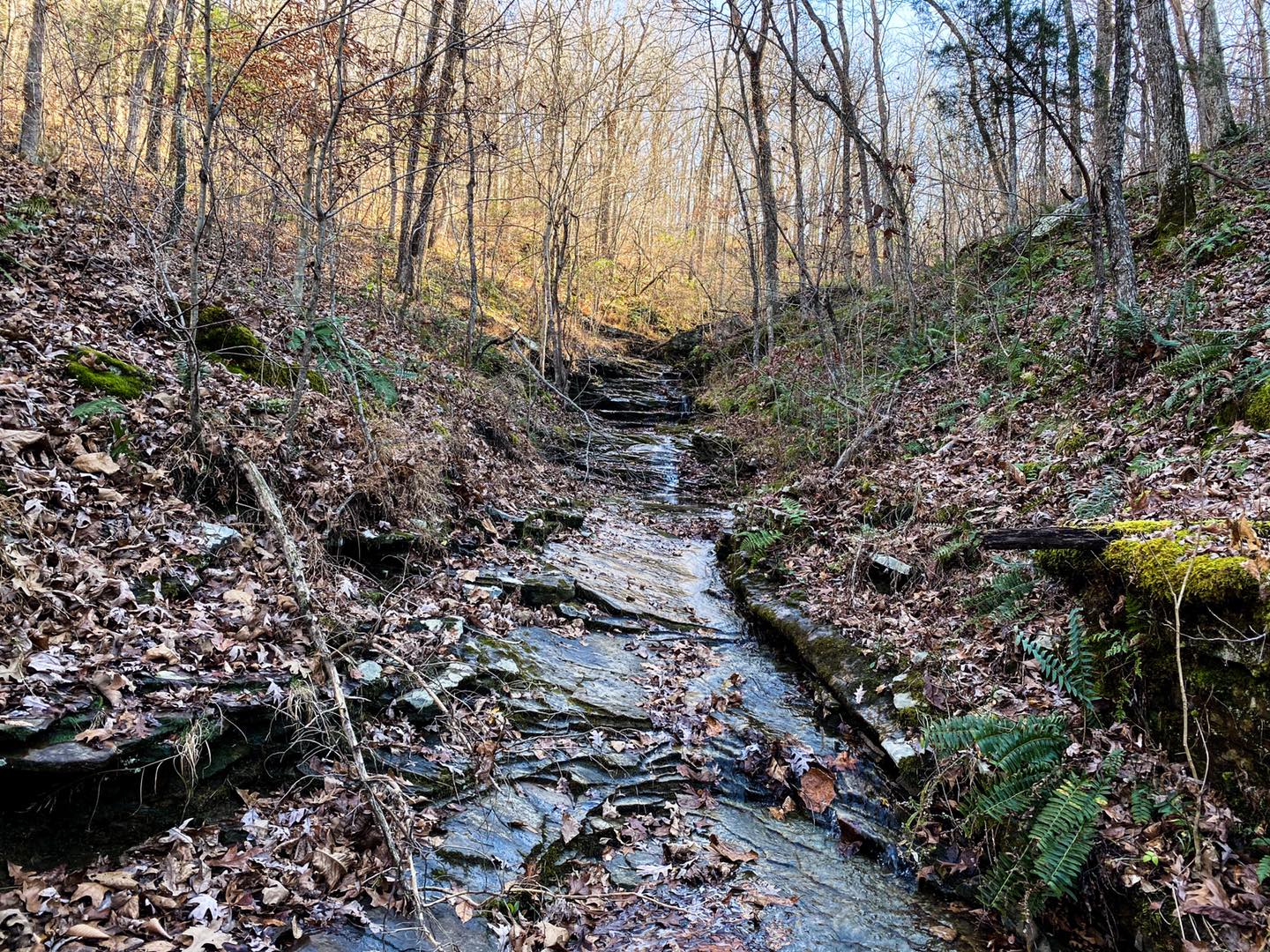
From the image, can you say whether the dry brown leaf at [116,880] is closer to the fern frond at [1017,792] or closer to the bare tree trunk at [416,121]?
the fern frond at [1017,792]

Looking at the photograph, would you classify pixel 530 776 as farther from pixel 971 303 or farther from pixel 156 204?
pixel 971 303

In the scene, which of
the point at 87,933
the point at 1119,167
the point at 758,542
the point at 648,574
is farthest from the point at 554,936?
the point at 1119,167

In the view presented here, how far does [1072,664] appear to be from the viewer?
414 cm

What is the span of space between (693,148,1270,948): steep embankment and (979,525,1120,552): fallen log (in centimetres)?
7

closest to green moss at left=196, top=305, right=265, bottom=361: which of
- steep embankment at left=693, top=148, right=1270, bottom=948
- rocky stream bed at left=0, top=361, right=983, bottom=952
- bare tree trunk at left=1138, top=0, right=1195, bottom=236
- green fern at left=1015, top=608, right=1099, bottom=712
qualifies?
rocky stream bed at left=0, top=361, right=983, bottom=952

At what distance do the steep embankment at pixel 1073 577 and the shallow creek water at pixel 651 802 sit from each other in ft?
1.49

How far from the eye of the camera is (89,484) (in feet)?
A: 14.8

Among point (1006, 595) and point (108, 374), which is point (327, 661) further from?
point (1006, 595)

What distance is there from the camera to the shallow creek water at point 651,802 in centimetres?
341

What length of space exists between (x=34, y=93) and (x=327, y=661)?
10863mm

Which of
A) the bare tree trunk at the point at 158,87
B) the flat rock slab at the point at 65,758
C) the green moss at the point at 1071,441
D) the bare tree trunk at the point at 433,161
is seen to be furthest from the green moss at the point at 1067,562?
the bare tree trunk at the point at 158,87

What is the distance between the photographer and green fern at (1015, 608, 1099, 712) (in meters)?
4.05

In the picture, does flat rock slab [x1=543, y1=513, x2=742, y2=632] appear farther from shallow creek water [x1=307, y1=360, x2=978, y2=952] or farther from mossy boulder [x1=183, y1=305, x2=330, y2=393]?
mossy boulder [x1=183, y1=305, x2=330, y2=393]

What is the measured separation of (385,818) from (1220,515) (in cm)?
531
